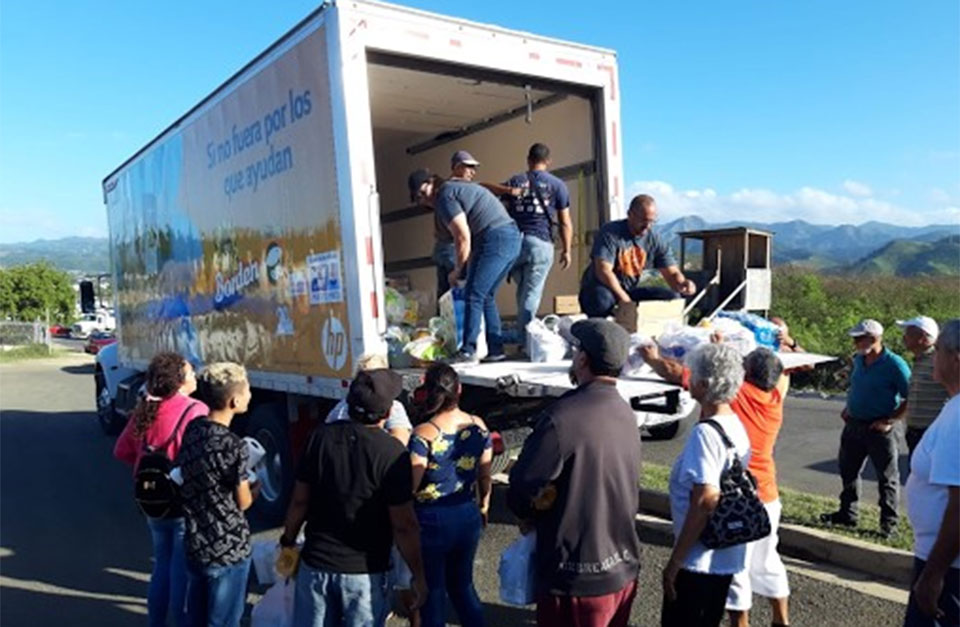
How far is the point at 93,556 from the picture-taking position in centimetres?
541

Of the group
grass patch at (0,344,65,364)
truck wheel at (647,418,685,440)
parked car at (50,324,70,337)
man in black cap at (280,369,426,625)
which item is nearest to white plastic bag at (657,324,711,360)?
truck wheel at (647,418,685,440)

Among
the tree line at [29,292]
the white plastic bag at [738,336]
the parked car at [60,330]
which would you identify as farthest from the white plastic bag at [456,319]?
the parked car at [60,330]

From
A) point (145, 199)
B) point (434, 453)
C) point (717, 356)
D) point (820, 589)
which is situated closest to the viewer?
point (717, 356)

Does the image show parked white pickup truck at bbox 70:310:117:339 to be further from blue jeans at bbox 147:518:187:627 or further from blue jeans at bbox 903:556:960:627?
blue jeans at bbox 903:556:960:627

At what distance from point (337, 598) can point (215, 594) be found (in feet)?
2.42

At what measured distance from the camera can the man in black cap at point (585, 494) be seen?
2.47 m

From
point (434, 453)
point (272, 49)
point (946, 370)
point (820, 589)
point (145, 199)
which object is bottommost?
point (820, 589)

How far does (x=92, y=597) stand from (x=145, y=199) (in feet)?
15.4

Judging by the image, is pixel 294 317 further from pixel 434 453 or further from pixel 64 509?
pixel 64 509

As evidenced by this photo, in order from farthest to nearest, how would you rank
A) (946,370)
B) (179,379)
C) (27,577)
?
(27,577) → (179,379) → (946,370)

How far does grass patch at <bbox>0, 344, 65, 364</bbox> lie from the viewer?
2902 cm

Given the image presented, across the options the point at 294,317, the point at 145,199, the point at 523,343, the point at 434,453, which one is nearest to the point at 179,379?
the point at 434,453

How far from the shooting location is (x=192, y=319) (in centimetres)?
729

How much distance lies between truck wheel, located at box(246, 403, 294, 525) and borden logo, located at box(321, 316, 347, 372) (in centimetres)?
109
